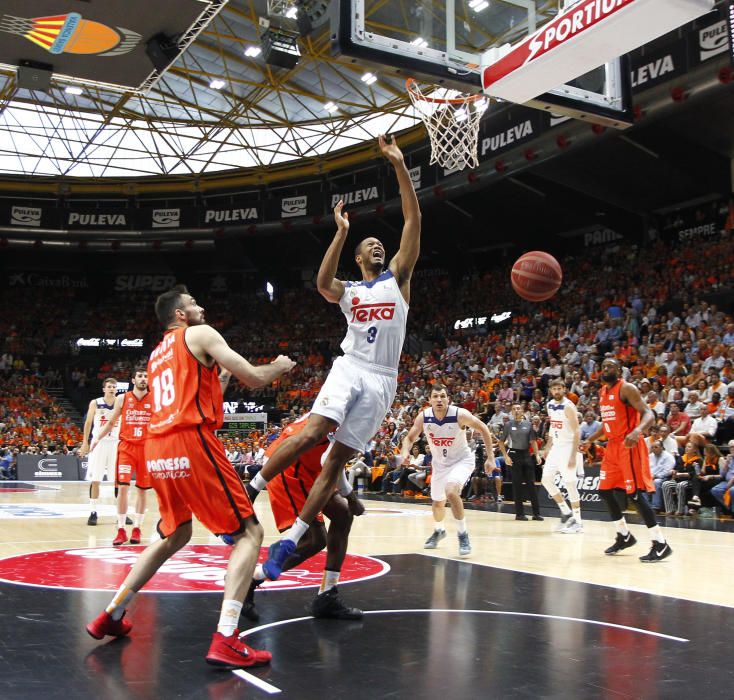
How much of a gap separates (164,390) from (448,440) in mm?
5349

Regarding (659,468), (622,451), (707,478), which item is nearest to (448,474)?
(622,451)

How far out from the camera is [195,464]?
377 cm

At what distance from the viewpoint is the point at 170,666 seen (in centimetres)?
353

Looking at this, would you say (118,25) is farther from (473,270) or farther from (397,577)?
(473,270)

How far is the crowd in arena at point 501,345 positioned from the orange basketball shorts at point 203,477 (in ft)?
32.6

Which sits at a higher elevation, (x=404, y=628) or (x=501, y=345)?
(x=501, y=345)

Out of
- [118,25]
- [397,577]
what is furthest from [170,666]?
[118,25]

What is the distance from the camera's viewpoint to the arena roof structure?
42.3 feet

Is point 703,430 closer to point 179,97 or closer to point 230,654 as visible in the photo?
point 230,654

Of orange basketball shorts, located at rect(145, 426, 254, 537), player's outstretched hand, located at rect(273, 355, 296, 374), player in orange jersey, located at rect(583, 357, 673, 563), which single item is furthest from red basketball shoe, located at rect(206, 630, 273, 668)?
player in orange jersey, located at rect(583, 357, 673, 563)

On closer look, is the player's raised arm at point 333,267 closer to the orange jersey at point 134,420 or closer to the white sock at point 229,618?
the white sock at point 229,618

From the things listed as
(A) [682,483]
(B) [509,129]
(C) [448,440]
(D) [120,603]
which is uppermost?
(B) [509,129]

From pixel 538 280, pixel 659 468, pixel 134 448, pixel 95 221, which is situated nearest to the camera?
pixel 134 448

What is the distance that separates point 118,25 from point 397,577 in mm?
10473
